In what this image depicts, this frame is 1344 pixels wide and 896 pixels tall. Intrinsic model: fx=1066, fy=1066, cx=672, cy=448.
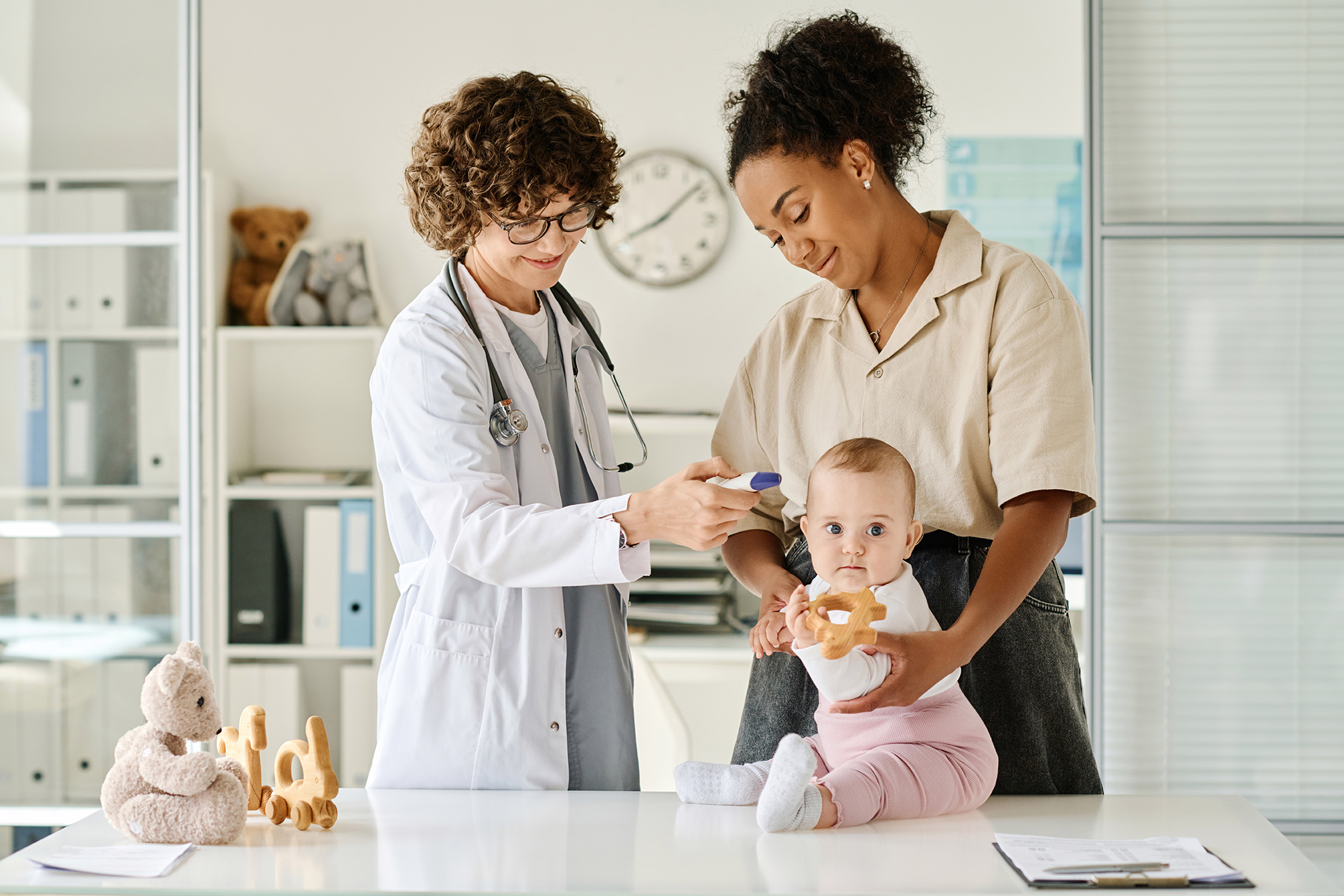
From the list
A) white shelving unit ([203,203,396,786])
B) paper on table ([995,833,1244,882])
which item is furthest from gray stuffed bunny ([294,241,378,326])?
paper on table ([995,833,1244,882])

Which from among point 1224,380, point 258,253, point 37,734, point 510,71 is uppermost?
point 510,71

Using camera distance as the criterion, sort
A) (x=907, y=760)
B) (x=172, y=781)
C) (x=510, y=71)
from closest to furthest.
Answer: (x=172, y=781) → (x=907, y=760) → (x=510, y=71)

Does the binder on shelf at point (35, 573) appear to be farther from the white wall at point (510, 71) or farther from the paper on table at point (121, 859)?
the paper on table at point (121, 859)

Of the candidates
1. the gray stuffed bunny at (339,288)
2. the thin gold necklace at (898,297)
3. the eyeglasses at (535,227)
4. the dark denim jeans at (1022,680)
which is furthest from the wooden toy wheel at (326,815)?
the gray stuffed bunny at (339,288)

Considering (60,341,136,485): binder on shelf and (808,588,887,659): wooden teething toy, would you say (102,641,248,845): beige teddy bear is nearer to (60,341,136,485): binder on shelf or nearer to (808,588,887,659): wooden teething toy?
(808,588,887,659): wooden teething toy

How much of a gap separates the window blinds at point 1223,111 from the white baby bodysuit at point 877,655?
1571mm

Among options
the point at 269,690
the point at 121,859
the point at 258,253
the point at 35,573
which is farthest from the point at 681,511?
the point at 258,253

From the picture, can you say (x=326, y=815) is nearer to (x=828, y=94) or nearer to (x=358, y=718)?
(x=828, y=94)

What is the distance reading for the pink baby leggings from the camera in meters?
1.16

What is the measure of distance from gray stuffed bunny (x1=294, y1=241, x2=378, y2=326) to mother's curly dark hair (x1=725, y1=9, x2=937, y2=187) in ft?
7.95

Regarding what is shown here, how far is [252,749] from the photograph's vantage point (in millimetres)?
1183

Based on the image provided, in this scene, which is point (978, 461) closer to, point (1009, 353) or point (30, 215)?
point (1009, 353)

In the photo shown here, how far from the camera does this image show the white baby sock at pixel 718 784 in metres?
1.21

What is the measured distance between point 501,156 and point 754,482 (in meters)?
0.57
